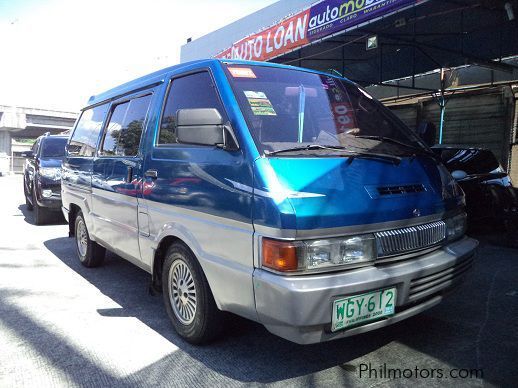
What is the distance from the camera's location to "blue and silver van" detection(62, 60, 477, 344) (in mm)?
2312

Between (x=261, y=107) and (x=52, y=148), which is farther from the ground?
(x=261, y=107)

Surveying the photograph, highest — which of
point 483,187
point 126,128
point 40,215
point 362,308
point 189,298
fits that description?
point 126,128

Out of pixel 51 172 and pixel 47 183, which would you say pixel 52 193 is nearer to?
pixel 47 183

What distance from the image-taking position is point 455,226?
3141mm

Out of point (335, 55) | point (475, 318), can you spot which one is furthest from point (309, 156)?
point (335, 55)

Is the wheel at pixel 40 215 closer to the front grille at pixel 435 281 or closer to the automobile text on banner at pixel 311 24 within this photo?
the automobile text on banner at pixel 311 24

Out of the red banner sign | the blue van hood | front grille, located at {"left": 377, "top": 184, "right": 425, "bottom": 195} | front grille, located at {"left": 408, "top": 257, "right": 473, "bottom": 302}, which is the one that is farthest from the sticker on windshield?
the red banner sign

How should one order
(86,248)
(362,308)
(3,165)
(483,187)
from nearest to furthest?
1. (362,308)
2. (86,248)
3. (483,187)
4. (3,165)

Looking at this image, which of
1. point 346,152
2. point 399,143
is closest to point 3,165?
point 399,143

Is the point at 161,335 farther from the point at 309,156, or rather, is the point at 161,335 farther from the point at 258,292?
the point at 309,156

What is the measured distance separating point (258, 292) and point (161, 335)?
1291 mm

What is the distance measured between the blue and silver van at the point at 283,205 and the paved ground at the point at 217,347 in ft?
1.00

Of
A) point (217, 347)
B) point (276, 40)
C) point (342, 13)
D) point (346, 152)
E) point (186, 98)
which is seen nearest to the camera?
point (346, 152)

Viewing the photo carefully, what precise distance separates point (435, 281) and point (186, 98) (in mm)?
2204
